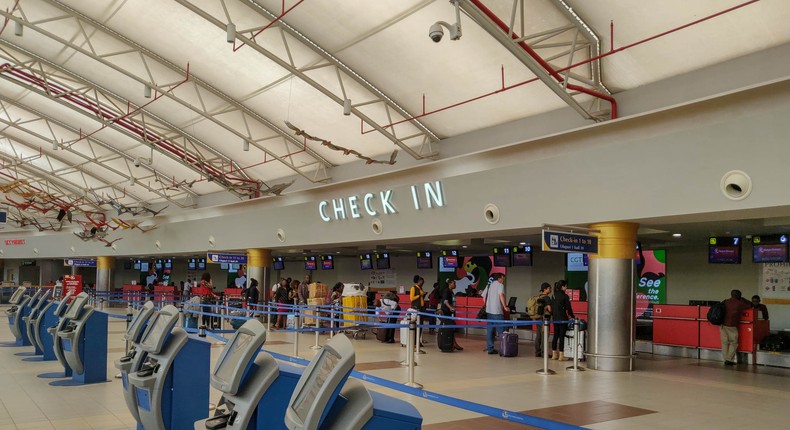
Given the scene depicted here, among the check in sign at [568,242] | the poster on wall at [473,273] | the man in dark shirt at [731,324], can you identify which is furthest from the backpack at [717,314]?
the poster on wall at [473,273]

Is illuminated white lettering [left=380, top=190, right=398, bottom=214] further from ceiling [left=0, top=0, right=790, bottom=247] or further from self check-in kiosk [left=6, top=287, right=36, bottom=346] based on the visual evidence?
self check-in kiosk [left=6, top=287, right=36, bottom=346]

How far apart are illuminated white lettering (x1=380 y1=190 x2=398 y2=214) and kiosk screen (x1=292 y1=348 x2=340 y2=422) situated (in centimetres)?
1455

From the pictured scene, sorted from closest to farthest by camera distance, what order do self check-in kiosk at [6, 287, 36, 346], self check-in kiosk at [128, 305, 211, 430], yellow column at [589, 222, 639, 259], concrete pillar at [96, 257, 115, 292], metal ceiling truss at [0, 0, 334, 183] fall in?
self check-in kiosk at [128, 305, 211, 430]
yellow column at [589, 222, 639, 259]
self check-in kiosk at [6, 287, 36, 346]
metal ceiling truss at [0, 0, 334, 183]
concrete pillar at [96, 257, 115, 292]

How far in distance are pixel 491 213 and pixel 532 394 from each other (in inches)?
242

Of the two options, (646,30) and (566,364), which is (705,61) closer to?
(646,30)

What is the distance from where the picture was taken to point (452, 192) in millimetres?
15688

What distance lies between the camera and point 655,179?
11.3m

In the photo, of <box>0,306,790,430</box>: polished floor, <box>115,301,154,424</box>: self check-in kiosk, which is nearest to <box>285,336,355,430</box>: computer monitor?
<box>115,301,154,424</box>: self check-in kiosk

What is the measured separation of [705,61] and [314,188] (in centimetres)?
1262

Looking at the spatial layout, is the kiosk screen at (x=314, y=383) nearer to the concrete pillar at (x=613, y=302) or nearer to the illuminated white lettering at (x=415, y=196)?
the concrete pillar at (x=613, y=302)

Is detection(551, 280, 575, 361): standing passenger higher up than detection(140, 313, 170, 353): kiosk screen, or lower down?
lower down

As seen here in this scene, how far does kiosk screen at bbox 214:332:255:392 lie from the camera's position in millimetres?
3748

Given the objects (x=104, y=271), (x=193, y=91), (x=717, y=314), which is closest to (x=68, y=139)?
(x=193, y=91)

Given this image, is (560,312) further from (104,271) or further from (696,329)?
(104,271)
